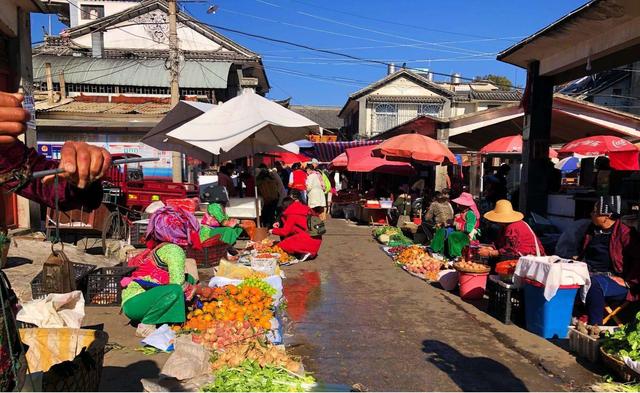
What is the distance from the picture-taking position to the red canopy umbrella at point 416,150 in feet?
40.1

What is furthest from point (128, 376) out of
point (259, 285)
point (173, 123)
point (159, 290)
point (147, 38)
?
point (147, 38)

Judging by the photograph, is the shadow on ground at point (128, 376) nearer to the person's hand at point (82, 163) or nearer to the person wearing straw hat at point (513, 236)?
the person's hand at point (82, 163)

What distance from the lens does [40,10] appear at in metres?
9.89

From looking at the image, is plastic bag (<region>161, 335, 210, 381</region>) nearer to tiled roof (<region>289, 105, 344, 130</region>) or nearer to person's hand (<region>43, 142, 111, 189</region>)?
person's hand (<region>43, 142, 111, 189</region>)

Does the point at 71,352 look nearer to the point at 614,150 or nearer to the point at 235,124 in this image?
the point at 235,124

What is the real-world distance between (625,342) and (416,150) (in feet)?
27.5

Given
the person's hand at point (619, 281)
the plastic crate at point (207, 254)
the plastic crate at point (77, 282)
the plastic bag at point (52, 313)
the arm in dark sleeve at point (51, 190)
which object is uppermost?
the arm in dark sleeve at point (51, 190)

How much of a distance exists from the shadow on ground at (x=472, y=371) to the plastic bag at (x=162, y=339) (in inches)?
103

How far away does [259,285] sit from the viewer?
5.77m

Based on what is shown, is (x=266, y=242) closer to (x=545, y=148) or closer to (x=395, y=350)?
(x=395, y=350)

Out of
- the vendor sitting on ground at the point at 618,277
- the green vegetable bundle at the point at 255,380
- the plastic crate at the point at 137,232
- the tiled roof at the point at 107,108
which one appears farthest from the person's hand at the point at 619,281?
the tiled roof at the point at 107,108

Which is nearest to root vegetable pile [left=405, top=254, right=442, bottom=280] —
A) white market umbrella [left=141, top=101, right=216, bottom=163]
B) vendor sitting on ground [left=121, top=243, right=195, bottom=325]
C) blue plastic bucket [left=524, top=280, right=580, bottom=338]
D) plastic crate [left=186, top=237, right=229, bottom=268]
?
blue plastic bucket [left=524, top=280, right=580, bottom=338]

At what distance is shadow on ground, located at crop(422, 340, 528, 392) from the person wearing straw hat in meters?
2.36

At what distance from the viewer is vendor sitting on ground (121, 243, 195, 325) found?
5.02 meters
